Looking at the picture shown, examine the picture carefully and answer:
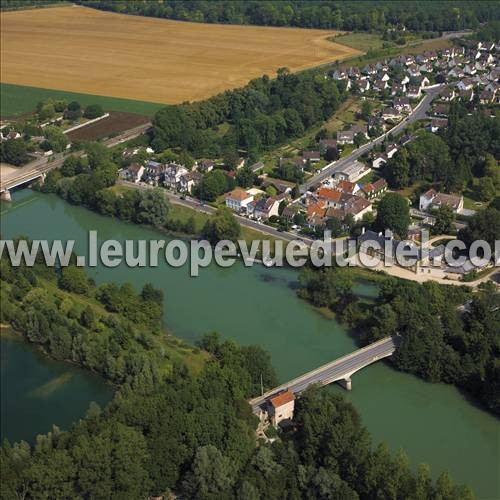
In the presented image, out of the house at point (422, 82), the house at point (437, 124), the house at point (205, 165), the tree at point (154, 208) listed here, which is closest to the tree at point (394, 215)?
the tree at point (154, 208)

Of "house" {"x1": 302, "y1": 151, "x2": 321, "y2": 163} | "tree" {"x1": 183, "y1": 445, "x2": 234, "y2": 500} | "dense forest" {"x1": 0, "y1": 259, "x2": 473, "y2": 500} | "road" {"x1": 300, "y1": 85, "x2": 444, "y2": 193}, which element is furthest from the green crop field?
"tree" {"x1": 183, "y1": 445, "x2": 234, "y2": 500}

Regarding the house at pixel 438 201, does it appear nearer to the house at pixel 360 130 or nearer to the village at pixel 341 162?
the village at pixel 341 162

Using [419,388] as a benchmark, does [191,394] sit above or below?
above

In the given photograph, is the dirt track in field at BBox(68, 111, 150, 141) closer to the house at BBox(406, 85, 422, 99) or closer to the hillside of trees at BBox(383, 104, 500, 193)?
the hillside of trees at BBox(383, 104, 500, 193)

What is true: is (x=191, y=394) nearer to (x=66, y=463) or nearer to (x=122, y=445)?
(x=122, y=445)

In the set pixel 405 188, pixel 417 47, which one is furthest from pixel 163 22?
pixel 405 188

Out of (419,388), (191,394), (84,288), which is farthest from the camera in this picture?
(84,288)

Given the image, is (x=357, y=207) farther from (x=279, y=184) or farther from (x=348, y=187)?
(x=279, y=184)

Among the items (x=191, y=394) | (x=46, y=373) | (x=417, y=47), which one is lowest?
(x=46, y=373)
